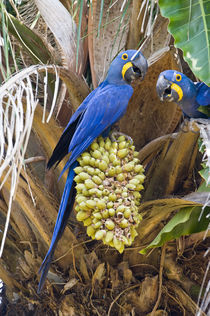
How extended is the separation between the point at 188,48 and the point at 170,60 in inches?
13.3

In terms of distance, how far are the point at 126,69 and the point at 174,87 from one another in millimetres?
176

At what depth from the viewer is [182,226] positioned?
4.39 feet

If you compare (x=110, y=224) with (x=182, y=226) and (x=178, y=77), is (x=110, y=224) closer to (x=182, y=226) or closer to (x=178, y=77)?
(x=182, y=226)

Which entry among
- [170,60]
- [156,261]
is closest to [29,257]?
[156,261]

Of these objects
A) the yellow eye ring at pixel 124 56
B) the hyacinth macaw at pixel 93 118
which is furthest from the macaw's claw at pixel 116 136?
the yellow eye ring at pixel 124 56

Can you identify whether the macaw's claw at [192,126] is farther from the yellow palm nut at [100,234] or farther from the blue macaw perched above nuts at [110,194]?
the yellow palm nut at [100,234]

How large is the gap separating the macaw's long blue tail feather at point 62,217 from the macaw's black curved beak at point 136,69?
36 centimetres

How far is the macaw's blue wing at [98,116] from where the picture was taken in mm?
1373

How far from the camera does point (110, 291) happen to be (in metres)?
1.53

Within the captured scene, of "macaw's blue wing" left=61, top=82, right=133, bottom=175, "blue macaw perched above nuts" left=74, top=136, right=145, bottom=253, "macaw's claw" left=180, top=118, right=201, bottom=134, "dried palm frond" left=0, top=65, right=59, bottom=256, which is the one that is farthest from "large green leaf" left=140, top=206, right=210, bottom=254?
"dried palm frond" left=0, top=65, right=59, bottom=256

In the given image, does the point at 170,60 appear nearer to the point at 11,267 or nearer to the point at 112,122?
the point at 112,122

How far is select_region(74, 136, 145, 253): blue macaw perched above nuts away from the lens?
1.20 m

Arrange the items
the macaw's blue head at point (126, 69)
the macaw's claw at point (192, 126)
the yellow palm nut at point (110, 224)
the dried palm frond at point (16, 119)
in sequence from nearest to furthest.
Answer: the dried palm frond at point (16, 119)
the yellow palm nut at point (110, 224)
the macaw's claw at point (192, 126)
the macaw's blue head at point (126, 69)

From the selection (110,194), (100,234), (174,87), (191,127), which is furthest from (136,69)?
(100,234)
